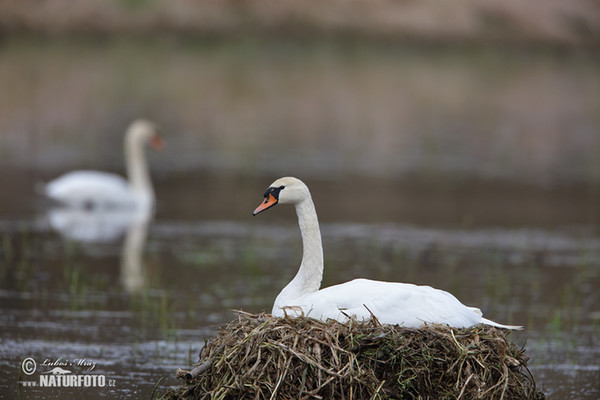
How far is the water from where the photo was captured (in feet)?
27.5

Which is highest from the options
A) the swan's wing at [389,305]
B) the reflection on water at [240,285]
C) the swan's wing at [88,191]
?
the swan's wing at [88,191]

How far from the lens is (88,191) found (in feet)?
47.8

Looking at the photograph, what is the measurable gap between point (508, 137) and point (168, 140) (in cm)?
863

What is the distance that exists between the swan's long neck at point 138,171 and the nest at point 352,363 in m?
9.41

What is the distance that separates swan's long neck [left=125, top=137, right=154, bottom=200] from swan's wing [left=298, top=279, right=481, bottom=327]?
9149mm

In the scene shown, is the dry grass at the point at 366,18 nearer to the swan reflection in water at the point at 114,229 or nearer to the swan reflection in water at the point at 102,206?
the swan reflection in water at the point at 102,206

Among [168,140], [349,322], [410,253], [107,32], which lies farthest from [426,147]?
[107,32]

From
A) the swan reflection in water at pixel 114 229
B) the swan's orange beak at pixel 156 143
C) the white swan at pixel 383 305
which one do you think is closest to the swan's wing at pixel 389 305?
the white swan at pixel 383 305

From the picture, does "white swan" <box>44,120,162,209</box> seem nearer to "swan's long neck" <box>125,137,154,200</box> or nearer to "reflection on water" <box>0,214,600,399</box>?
"swan's long neck" <box>125,137,154,200</box>

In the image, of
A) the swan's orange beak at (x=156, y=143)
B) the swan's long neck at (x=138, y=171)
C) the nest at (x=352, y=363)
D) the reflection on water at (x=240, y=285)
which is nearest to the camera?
the nest at (x=352, y=363)

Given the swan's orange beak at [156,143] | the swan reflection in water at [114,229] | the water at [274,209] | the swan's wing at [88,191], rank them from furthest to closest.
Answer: the swan's orange beak at [156,143], the swan's wing at [88,191], the swan reflection in water at [114,229], the water at [274,209]

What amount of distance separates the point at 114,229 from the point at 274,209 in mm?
2505

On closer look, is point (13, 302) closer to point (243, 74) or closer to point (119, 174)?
point (119, 174)

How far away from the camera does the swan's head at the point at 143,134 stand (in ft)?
54.2
